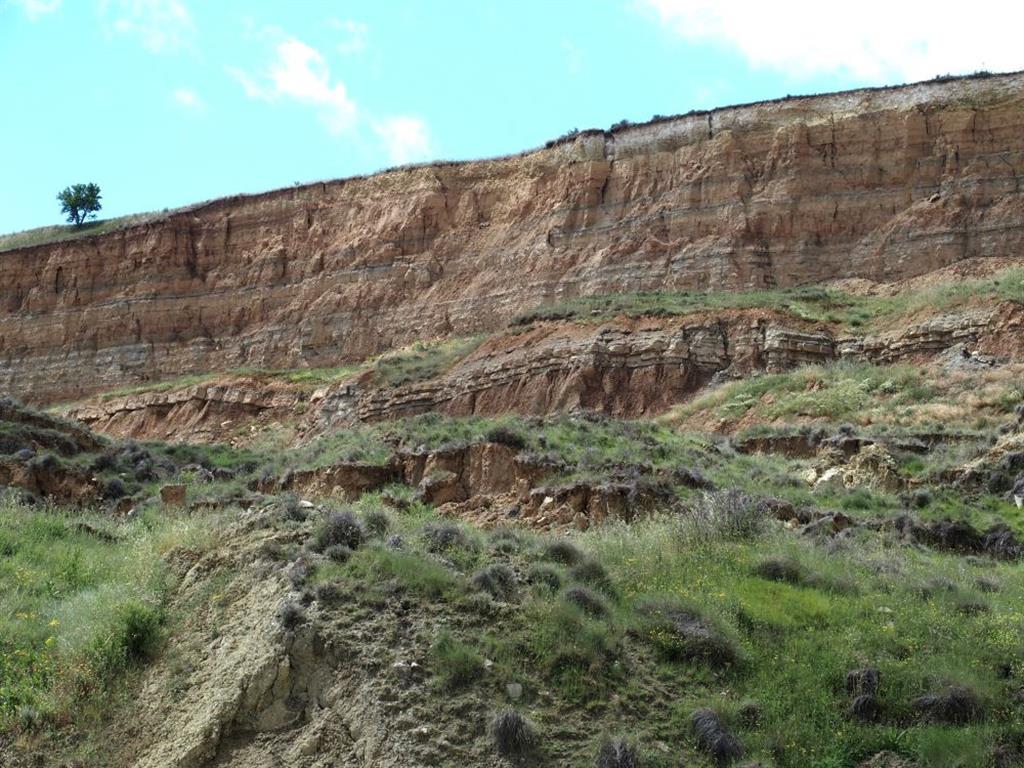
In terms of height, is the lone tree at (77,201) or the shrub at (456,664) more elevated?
the lone tree at (77,201)

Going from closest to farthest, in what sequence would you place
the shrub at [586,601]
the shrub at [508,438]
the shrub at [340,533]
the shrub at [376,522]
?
the shrub at [586,601]
the shrub at [340,533]
the shrub at [376,522]
the shrub at [508,438]

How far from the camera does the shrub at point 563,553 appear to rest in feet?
49.5

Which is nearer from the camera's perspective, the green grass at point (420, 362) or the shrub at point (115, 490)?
the shrub at point (115, 490)

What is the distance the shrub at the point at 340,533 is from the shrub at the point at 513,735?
3.28 m

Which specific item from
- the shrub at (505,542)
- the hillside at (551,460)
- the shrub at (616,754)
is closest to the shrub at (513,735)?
the hillside at (551,460)

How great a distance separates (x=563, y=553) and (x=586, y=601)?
5.76 feet

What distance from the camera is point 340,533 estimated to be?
557 inches

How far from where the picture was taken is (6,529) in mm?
17359

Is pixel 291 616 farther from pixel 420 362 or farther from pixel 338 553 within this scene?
pixel 420 362

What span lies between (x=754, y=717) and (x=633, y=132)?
4464cm

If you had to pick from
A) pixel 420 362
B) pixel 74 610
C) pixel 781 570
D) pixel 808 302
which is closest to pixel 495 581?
pixel 781 570

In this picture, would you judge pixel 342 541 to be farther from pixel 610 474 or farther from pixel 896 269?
pixel 896 269

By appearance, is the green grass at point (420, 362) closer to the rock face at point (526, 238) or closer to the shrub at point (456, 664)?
the rock face at point (526, 238)

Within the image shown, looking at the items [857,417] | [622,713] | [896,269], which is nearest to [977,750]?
[622,713]
